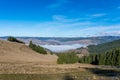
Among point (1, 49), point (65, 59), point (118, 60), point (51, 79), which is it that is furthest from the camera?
point (1, 49)

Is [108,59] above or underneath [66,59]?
above

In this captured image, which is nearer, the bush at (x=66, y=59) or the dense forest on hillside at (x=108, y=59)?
the dense forest on hillside at (x=108, y=59)

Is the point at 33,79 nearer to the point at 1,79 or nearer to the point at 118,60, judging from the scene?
the point at 1,79

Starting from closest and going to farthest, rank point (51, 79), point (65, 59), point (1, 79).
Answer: point (1, 79) → point (51, 79) → point (65, 59)

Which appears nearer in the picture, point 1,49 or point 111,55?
point 111,55

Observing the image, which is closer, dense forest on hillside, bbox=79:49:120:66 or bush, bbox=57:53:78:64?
dense forest on hillside, bbox=79:49:120:66

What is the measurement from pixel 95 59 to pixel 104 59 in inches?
324

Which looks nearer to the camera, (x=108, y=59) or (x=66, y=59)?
(x=108, y=59)

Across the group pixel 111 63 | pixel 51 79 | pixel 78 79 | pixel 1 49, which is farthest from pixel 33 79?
pixel 1 49

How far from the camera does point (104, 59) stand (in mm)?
146250

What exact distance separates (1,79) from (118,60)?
9008 cm

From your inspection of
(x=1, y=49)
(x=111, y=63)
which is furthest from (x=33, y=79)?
(x=1, y=49)

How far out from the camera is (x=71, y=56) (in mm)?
155625

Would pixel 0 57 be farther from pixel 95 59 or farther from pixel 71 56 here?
pixel 95 59
